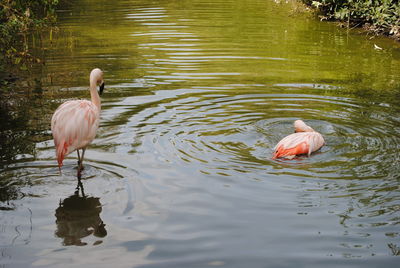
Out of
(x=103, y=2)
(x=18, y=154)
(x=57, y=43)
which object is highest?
(x=103, y=2)

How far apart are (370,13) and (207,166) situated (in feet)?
30.9

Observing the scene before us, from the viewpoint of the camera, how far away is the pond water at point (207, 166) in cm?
472

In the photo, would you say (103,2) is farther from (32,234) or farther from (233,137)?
(32,234)

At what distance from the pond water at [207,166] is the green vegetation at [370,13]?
1465 millimetres

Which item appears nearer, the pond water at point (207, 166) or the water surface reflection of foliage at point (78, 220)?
the pond water at point (207, 166)

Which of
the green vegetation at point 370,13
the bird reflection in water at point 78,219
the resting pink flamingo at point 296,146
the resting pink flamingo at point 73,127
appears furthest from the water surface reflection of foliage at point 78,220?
the green vegetation at point 370,13

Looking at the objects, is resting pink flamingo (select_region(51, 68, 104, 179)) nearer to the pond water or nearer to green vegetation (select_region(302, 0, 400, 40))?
the pond water

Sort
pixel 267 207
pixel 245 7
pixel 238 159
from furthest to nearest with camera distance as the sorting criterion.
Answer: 1. pixel 245 7
2. pixel 238 159
3. pixel 267 207

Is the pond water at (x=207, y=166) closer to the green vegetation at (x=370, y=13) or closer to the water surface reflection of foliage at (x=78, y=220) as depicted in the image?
the water surface reflection of foliage at (x=78, y=220)

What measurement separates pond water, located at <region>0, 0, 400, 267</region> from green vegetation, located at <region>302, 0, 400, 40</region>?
1465 millimetres

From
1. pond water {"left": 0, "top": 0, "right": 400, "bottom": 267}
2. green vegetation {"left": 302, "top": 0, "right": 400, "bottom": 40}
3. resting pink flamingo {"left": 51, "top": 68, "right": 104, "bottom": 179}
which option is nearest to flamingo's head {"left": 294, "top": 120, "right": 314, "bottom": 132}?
pond water {"left": 0, "top": 0, "right": 400, "bottom": 267}

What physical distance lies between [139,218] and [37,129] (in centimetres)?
295

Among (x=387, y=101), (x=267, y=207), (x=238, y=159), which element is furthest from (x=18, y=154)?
(x=387, y=101)

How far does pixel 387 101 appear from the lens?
8742 millimetres
